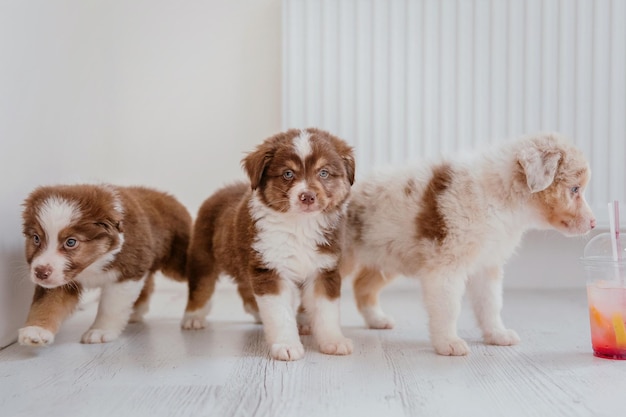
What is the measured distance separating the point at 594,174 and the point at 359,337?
83.7 inches

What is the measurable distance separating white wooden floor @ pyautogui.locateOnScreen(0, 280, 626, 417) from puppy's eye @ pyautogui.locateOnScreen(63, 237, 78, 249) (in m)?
0.42

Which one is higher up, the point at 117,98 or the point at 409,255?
the point at 117,98

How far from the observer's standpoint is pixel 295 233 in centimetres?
278

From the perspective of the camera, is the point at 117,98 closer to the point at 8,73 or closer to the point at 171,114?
the point at 171,114

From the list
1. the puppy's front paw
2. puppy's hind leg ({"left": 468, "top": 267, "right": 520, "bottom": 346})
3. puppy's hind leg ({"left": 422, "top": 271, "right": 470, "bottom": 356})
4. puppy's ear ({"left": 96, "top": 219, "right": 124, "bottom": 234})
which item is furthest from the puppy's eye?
puppy's hind leg ({"left": 468, "top": 267, "right": 520, "bottom": 346})

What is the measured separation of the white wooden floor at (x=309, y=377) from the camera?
2090 millimetres

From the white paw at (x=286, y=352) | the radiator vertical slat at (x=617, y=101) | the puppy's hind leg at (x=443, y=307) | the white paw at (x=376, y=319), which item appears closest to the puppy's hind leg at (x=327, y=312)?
the white paw at (x=286, y=352)

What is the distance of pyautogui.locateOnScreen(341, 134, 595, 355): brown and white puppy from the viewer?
2830 millimetres

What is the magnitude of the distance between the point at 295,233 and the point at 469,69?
220 cm

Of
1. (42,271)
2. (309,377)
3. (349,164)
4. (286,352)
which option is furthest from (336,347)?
(42,271)

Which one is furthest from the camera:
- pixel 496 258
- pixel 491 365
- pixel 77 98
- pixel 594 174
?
pixel 594 174

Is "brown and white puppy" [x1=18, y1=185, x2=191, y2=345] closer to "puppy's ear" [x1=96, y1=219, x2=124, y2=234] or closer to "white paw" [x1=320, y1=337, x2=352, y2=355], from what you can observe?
"puppy's ear" [x1=96, y1=219, x2=124, y2=234]

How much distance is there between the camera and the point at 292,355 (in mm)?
2668

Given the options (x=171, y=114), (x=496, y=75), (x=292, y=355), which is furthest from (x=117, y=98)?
(x=292, y=355)
